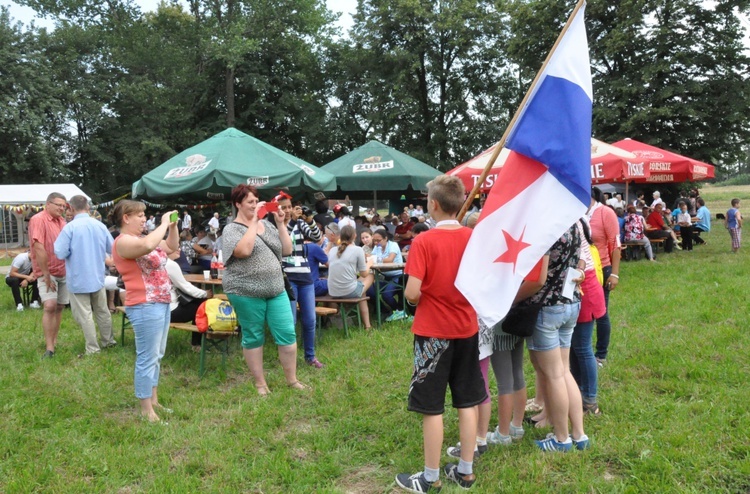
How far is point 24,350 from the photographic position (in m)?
6.57

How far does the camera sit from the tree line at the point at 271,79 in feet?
85.1

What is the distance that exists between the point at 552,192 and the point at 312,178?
528 centimetres

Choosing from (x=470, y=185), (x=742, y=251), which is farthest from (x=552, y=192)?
(x=742, y=251)

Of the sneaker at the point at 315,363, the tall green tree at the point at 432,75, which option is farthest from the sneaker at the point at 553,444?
the tall green tree at the point at 432,75

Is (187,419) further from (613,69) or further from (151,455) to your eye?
(613,69)

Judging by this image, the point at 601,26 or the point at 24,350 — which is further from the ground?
the point at 601,26

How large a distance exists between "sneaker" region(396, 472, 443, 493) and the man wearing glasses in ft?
15.4

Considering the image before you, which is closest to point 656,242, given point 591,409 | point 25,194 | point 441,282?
point 591,409

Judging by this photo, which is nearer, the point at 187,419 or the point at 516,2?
the point at 187,419

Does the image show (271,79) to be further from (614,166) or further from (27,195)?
(614,166)

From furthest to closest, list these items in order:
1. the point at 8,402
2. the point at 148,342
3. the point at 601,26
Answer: the point at 601,26 < the point at 8,402 < the point at 148,342

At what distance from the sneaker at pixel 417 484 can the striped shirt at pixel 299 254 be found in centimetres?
268

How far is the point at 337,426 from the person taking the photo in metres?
4.19

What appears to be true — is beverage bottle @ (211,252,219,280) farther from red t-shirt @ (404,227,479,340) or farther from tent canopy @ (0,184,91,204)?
tent canopy @ (0,184,91,204)
